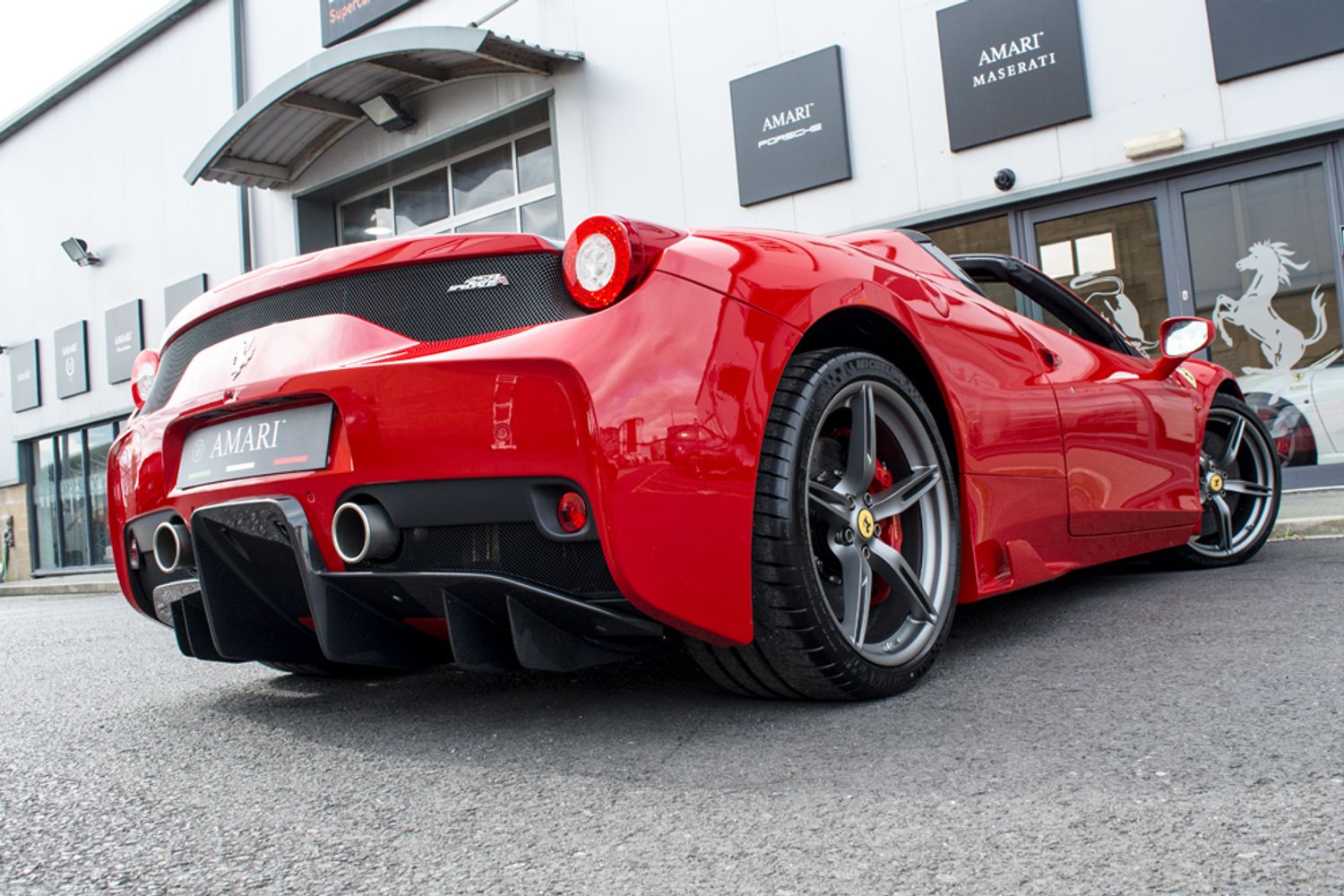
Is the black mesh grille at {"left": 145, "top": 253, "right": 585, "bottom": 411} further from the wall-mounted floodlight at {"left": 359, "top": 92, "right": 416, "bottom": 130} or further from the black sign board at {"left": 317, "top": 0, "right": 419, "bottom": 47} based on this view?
the black sign board at {"left": 317, "top": 0, "right": 419, "bottom": 47}

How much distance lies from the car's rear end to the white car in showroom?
23.1 feet

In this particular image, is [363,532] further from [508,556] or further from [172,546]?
[172,546]

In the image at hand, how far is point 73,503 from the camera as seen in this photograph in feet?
61.4

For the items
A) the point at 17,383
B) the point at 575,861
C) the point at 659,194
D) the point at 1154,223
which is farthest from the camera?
the point at 17,383

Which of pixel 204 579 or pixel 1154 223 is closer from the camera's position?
pixel 204 579

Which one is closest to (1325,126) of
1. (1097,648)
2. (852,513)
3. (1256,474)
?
(1256,474)

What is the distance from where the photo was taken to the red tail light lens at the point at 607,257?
76.7 inches

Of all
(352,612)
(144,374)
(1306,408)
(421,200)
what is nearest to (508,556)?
(352,612)

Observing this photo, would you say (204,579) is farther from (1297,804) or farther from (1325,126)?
(1325,126)

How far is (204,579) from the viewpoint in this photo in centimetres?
224

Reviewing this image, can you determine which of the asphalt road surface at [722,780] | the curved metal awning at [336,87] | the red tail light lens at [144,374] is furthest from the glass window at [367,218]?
the asphalt road surface at [722,780]

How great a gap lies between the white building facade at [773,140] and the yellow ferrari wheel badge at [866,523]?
3.05 metres

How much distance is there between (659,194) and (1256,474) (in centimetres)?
718

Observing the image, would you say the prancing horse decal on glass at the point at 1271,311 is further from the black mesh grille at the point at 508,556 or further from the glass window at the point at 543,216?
the black mesh grille at the point at 508,556
